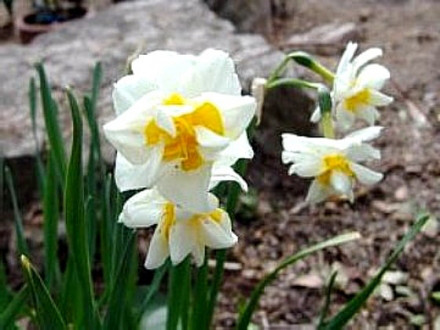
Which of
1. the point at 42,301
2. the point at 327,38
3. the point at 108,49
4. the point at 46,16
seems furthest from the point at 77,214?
the point at 46,16

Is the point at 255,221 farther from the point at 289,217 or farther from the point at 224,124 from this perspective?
the point at 224,124

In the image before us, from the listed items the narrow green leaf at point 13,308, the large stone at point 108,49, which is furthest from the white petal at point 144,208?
the large stone at point 108,49

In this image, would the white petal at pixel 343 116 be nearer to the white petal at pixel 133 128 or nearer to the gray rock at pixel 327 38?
the white petal at pixel 133 128

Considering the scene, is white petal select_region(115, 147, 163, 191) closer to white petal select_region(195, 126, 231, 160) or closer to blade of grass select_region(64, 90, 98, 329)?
white petal select_region(195, 126, 231, 160)

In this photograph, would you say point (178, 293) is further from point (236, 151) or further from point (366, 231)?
point (366, 231)

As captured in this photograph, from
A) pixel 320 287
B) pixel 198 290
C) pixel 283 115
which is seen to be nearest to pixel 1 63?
pixel 283 115
